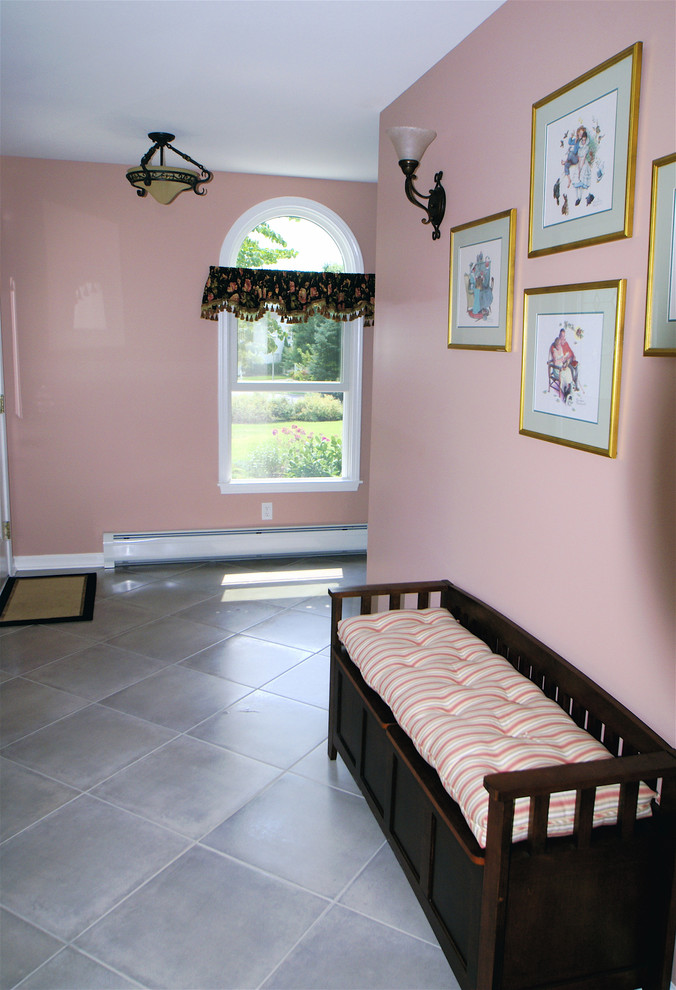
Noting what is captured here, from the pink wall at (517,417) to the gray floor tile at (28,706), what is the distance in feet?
4.91

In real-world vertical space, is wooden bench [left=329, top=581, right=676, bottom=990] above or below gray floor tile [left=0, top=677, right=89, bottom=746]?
above

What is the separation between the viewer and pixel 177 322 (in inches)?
196

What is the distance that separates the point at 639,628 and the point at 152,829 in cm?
157

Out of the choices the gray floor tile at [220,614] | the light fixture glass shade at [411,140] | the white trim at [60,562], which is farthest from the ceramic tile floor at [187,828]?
the light fixture glass shade at [411,140]

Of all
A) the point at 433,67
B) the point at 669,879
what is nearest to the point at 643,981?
the point at 669,879

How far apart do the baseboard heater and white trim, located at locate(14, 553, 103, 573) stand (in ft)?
0.29

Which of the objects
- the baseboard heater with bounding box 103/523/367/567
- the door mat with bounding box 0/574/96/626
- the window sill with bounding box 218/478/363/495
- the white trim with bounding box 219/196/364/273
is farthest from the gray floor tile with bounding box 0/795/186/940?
Result: the white trim with bounding box 219/196/364/273

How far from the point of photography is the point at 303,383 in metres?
5.31

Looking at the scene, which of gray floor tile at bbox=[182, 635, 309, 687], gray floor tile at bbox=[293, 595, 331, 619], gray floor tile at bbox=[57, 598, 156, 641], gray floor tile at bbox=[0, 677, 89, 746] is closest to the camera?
gray floor tile at bbox=[0, 677, 89, 746]

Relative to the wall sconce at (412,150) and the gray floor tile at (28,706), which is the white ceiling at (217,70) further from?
the gray floor tile at (28,706)

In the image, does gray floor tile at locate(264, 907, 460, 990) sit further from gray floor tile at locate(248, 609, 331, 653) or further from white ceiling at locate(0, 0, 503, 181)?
white ceiling at locate(0, 0, 503, 181)

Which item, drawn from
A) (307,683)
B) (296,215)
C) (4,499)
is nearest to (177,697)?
(307,683)

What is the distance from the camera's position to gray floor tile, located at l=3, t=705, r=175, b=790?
8.82 feet

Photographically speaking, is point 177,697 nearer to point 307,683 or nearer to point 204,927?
point 307,683
